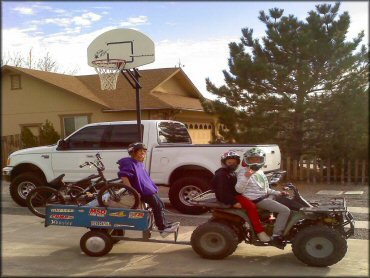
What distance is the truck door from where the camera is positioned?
33.7 ft

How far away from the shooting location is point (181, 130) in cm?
1120

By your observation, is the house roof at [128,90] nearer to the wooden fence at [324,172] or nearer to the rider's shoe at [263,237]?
the wooden fence at [324,172]

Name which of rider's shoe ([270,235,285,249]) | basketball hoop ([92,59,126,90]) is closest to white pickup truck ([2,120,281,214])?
basketball hoop ([92,59,126,90])

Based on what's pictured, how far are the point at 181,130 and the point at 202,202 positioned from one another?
5147 mm

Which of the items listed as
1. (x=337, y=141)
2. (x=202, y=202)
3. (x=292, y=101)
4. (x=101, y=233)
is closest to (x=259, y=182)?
(x=202, y=202)

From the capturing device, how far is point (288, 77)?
14281mm

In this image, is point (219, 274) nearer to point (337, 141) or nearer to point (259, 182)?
point (259, 182)

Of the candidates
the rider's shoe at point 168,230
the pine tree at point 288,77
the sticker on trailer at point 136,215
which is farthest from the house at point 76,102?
the sticker on trailer at point 136,215

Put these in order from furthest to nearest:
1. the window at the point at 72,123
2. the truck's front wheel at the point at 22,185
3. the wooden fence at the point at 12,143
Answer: the window at the point at 72,123 < the wooden fence at the point at 12,143 < the truck's front wheel at the point at 22,185

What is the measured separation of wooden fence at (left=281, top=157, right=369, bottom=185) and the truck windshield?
4.76 metres

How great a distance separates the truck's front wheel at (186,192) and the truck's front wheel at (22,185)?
135 inches

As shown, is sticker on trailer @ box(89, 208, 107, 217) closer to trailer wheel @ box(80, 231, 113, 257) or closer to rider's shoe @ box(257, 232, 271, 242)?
trailer wheel @ box(80, 231, 113, 257)

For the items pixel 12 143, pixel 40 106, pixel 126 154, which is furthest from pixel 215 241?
pixel 40 106

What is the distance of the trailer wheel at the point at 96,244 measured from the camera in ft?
20.4
